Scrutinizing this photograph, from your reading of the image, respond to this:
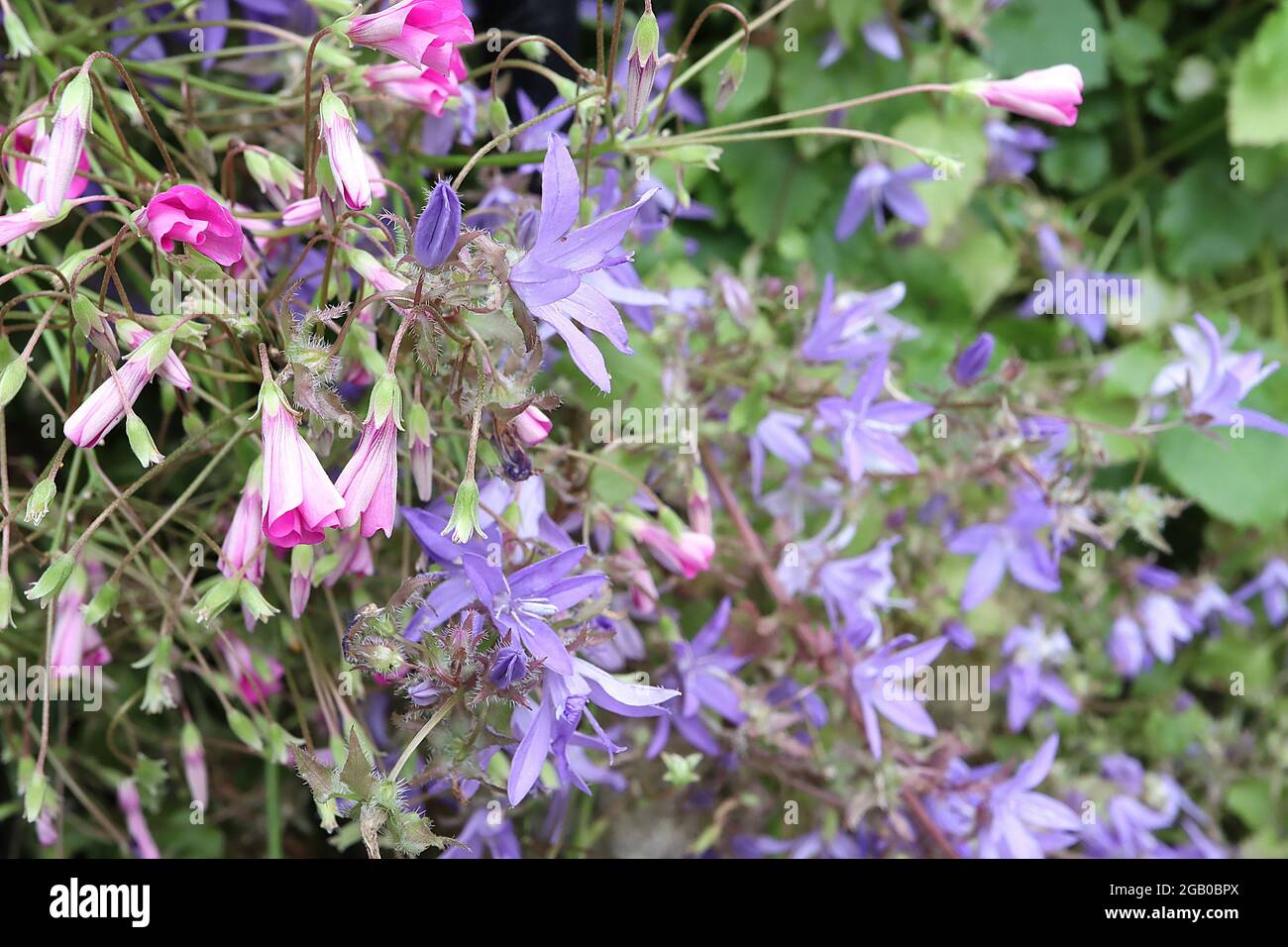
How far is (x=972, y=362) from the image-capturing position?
0.78 m

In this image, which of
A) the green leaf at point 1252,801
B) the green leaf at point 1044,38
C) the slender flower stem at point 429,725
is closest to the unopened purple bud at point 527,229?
the slender flower stem at point 429,725

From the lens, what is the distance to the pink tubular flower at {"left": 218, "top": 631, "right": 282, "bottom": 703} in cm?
65

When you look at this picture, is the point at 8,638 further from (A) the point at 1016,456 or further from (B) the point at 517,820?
(A) the point at 1016,456

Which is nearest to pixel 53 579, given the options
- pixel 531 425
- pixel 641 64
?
pixel 531 425

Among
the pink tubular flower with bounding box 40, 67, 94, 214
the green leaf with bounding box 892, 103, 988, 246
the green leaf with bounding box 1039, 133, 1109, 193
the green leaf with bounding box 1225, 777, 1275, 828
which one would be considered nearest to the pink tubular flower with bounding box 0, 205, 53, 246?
the pink tubular flower with bounding box 40, 67, 94, 214

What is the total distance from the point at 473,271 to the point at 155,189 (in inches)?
8.6

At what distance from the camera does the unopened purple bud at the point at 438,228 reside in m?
0.43

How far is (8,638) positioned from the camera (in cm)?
70

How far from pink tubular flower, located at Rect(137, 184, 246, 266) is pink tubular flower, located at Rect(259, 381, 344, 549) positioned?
0.24 ft

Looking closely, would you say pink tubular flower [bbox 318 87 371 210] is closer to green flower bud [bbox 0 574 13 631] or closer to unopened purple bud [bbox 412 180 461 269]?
unopened purple bud [bbox 412 180 461 269]

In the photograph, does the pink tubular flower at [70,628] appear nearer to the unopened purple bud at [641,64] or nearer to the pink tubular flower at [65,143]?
the pink tubular flower at [65,143]

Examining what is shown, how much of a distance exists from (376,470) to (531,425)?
0.27 ft

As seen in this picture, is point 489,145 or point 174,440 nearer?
point 489,145
